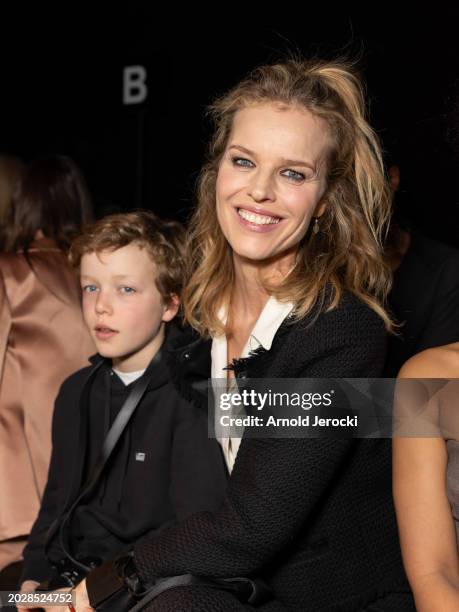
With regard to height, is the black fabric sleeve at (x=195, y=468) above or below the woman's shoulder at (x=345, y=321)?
below

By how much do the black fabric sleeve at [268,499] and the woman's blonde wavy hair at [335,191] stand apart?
0.09m

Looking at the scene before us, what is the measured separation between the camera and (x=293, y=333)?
165cm

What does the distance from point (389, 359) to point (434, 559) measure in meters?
0.75

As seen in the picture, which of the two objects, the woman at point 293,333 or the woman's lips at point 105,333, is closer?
the woman at point 293,333

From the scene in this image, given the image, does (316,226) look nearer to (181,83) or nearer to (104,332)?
(104,332)

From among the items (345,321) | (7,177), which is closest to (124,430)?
(345,321)

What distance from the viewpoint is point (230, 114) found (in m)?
1.82

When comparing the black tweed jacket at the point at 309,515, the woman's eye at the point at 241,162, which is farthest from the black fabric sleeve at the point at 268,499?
the woman's eye at the point at 241,162

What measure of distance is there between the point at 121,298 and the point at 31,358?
1.84 feet

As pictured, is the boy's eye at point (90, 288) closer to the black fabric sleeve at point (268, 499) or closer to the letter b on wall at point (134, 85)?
Answer: the black fabric sleeve at point (268, 499)

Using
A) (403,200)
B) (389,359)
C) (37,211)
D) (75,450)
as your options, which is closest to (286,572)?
(75,450)

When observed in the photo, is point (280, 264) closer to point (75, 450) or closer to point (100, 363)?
point (100, 363)

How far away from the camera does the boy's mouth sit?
6.32ft

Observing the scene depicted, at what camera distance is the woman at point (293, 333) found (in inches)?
61.1
